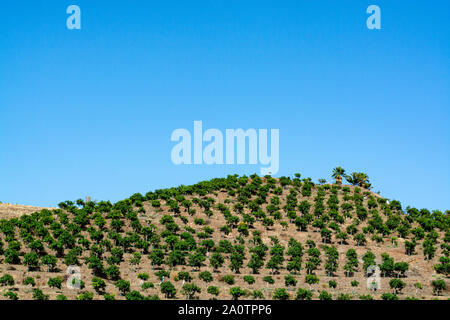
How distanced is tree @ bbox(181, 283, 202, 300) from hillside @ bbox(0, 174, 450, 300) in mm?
235

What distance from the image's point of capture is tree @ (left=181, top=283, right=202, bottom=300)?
88.9 metres

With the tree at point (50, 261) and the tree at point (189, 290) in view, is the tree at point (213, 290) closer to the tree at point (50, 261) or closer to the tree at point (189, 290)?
the tree at point (189, 290)

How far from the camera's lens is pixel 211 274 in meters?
102

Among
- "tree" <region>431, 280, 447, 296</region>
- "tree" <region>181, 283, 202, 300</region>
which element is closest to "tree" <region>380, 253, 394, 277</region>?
"tree" <region>431, 280, 447, 296</region>

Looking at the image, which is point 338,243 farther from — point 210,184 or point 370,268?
point 210,184

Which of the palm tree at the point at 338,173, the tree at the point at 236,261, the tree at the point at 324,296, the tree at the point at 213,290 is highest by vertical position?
the palm tree at the point at 338,173

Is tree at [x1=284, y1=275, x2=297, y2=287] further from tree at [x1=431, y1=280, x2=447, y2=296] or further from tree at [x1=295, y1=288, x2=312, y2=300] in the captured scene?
tree at [x1=431, y1=280, x2=447, y2=296]

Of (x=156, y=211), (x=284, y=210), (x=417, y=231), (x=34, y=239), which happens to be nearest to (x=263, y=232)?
(x=284, y=210)

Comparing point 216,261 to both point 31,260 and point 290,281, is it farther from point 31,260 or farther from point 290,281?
point 31,260

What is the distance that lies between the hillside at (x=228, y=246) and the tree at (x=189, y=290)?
0.77ft

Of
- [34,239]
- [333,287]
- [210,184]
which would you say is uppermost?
[210,184]

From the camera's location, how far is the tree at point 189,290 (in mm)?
88912

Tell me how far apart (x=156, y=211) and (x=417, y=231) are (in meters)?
63.1

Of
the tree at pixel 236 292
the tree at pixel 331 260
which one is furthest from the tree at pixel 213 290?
the tree at pixel 331 260
